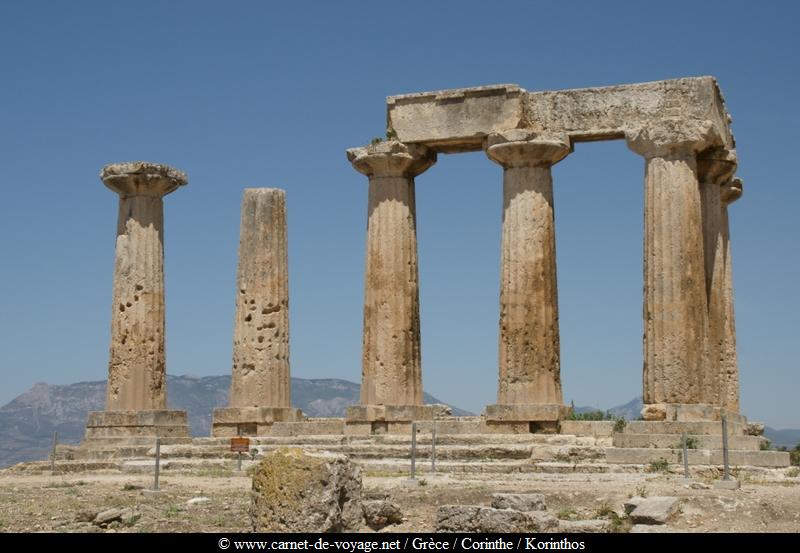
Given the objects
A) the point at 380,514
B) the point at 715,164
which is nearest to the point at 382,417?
the point at 715,164

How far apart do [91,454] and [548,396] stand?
41.2 ft

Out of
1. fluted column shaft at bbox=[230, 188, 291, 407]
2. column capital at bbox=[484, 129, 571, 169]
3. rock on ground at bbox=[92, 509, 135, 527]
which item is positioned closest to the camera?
rock on ground at bbox=[92, 509, 135, 527]

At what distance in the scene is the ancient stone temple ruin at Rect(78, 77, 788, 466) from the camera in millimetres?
35031

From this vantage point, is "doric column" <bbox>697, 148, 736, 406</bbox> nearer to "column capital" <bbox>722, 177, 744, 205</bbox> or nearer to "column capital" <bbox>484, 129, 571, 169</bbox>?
"column capital" <bbox>722, 177, 744, 205</bbox>

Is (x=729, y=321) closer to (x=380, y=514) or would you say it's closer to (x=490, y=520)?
(x=380, y=514)

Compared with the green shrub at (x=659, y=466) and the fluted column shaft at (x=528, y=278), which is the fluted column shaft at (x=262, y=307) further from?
the green shrub at (x=659, y=466)

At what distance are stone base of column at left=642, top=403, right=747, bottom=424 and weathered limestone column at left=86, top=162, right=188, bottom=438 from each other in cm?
1397

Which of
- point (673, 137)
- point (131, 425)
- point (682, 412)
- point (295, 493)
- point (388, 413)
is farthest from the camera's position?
point (131, 425)

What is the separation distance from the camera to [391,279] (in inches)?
1540

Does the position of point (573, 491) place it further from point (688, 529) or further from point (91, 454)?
point (91, 454)

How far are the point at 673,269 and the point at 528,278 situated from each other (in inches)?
159

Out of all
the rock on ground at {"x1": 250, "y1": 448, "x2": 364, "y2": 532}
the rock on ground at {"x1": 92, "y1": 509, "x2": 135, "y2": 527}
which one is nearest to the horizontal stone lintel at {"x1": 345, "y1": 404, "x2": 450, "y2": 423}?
the rock on ground at {"x1": 92, "y1": 509, "x2": 135, "y2": 527}

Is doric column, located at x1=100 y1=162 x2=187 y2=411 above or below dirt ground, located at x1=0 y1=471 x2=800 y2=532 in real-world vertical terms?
above
